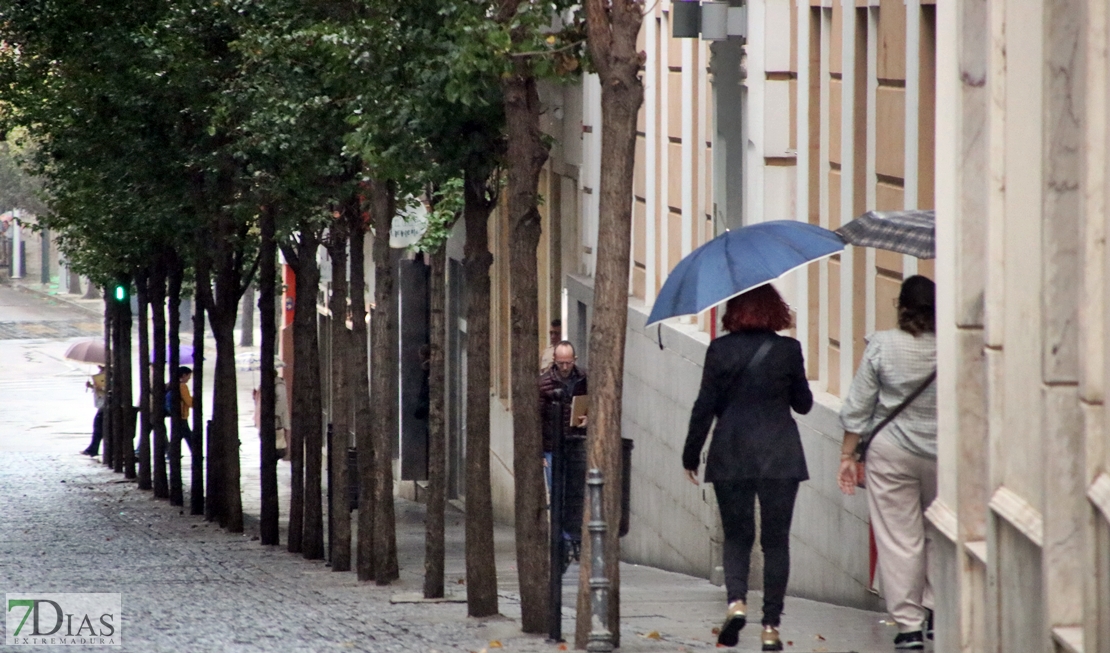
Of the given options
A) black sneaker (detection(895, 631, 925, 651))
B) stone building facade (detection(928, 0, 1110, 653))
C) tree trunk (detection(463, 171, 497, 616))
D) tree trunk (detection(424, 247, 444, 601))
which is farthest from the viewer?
tree trunk (detection(424, 247, 444, 601))

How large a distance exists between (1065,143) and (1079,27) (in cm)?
44

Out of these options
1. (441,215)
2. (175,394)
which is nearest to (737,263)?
(441,215)

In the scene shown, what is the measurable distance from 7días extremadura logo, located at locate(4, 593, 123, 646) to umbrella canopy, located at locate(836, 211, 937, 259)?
15.3 ft

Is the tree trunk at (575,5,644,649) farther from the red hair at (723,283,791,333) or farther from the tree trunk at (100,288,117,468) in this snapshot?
the tree trunk at (100,288,117,468)

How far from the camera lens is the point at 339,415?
19547mm

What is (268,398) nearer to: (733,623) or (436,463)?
(436,463)

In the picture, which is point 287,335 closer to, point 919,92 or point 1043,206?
point 919,92

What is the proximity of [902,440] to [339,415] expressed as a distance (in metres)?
11.1

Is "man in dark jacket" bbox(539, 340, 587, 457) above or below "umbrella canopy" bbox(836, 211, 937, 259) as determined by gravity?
below

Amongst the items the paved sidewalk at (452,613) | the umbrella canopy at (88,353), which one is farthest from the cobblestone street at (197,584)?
the umbrella canopy at (88,353)

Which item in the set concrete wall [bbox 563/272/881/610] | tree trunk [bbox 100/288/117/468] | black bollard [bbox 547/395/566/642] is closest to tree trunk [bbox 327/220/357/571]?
concrete wall [bbox 563/272/881/610]

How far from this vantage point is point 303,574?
18.0m

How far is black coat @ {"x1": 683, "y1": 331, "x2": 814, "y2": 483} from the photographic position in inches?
341

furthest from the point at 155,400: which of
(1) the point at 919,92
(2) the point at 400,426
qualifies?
(1) the point at 919,92
